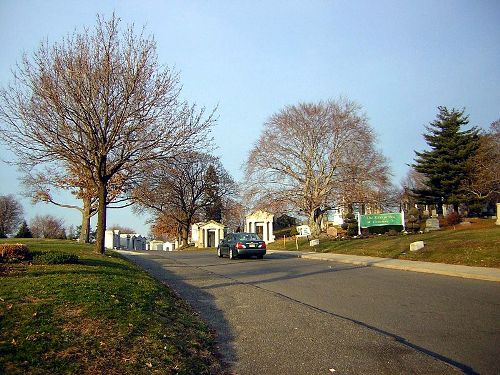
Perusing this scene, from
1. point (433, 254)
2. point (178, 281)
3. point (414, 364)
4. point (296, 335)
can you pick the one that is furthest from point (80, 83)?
point (433, 254)

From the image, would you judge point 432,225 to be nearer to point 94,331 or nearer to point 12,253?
point 12,253

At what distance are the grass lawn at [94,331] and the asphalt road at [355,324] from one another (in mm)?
613

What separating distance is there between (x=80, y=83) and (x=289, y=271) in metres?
10.9

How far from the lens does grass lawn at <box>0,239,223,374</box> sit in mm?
4797

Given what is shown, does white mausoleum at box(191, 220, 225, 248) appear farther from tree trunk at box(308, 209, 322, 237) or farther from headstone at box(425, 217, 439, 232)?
headstone at box(425, 217, 439, 232)

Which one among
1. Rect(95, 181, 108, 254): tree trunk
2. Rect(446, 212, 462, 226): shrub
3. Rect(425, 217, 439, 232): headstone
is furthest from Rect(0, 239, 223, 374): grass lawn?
Rect(446, 212, 462, 226): shrub

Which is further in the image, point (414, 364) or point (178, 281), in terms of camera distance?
point (178, 281)

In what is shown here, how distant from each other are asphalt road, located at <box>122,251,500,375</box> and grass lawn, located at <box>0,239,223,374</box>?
2.01 feet

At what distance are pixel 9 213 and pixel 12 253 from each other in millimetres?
84361

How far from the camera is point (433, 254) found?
1967cm

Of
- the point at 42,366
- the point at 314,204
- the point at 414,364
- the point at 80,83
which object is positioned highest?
the point at 80,83

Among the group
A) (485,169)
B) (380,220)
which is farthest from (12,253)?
(485,169)

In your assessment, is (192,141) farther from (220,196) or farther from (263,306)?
(220,196)

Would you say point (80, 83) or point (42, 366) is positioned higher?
point (80, 83)
